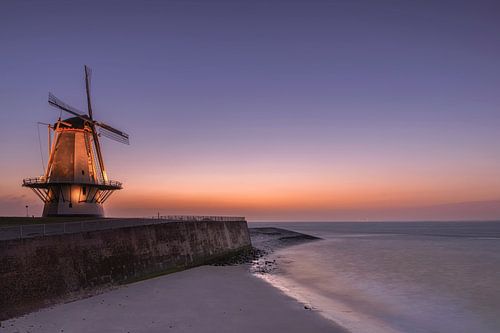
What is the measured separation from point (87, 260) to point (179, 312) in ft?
21.9

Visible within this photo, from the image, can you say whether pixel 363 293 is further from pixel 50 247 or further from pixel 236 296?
pixel 50 247

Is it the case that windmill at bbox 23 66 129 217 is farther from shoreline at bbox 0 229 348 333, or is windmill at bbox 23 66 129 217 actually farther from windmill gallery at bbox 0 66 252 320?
shoreline at bbox 0 229 348 333

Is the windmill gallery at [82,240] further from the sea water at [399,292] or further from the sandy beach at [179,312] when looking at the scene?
the sea water at [399,292]

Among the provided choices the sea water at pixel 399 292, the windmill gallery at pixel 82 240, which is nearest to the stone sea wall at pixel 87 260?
the windmill gallery at pixel 82 240

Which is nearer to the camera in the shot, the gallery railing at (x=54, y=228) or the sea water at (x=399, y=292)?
the gallery railing at (x=54, y=228)

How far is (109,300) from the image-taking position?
19172 millimetres

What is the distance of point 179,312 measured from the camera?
17.7 metres

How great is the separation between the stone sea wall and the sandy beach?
815 millimetres

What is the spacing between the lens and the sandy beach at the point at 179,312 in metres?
15.1

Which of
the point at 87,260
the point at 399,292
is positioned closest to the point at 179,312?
the point at 87,260

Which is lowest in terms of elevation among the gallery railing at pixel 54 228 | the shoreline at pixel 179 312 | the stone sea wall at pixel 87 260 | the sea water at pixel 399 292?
the sea water at pixel 399 292

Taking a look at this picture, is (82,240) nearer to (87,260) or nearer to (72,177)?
(87,260)

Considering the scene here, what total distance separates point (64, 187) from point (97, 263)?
17.0m

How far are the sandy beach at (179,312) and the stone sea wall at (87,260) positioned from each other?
815 mm
